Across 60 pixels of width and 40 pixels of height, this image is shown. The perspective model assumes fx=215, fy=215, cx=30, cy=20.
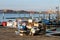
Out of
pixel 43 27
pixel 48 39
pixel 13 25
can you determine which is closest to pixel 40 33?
pixel 43 27

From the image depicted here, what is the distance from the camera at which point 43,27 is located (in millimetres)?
23203

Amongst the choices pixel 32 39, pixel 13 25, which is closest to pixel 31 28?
pixel 32 39

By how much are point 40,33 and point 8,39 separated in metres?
5.36

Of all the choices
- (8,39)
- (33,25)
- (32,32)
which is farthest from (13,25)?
(8,39)

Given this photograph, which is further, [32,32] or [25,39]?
[32,32]

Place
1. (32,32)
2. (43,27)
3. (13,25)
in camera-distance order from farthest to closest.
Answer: (13,25) < (43,27) < (32,32)

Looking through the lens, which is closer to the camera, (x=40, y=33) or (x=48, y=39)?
(x=48, y=39)

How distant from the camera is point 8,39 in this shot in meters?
18.5

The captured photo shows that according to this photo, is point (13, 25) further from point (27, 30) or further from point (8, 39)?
point (8, 39)

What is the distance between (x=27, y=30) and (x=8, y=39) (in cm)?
406

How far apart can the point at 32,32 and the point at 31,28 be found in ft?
2.02

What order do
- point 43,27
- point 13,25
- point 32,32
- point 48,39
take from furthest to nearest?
point 13,25 < point 43,27 < point 32,32 < point 48,39

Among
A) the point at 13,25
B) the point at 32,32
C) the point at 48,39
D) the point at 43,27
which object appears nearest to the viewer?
the point at 48,39

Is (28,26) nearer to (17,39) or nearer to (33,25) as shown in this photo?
(33,25)
